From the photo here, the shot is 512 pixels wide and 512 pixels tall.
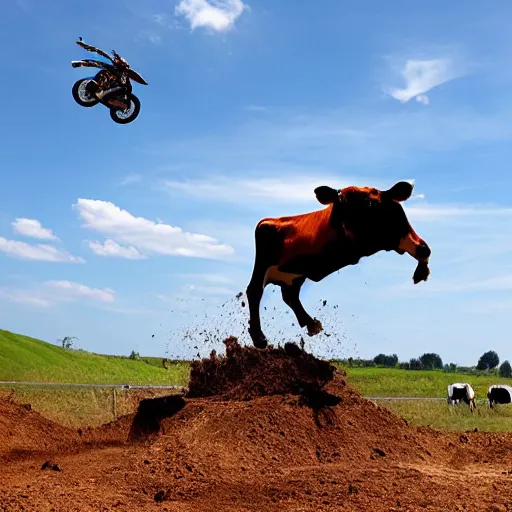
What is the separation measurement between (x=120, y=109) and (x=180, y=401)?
5.31 meters

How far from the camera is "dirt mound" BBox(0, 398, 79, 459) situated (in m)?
10.7

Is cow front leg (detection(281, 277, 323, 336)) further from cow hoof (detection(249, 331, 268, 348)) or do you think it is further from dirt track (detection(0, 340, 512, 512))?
cow hoof (detection(249, 331, 268, 348))

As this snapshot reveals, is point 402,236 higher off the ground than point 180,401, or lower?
higher

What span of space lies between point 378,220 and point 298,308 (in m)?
2.46

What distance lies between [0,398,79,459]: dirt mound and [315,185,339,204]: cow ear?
6.53 meters

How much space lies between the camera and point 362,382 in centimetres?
2533

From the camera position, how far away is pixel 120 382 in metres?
21.3

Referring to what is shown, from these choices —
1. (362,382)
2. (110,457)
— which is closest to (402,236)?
(110,457)

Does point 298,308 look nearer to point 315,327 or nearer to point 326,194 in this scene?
point 315,327

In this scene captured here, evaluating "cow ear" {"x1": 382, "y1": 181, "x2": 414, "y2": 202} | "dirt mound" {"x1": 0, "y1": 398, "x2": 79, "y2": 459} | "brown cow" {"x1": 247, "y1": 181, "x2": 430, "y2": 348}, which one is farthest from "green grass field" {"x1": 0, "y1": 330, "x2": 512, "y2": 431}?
"cow ear" {"x1": 382, "y1": 181, "x2": 414, "y2": 202}

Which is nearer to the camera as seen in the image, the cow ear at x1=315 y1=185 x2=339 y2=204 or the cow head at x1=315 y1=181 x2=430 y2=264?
the cow head at x1=315 y1=181 x2=430 y2=264

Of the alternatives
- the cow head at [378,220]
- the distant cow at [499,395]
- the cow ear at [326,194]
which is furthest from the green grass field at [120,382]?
the cow head at [378,220]

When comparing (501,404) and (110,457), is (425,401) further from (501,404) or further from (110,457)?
(110,457)

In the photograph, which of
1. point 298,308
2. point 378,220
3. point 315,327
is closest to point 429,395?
point 315,327
